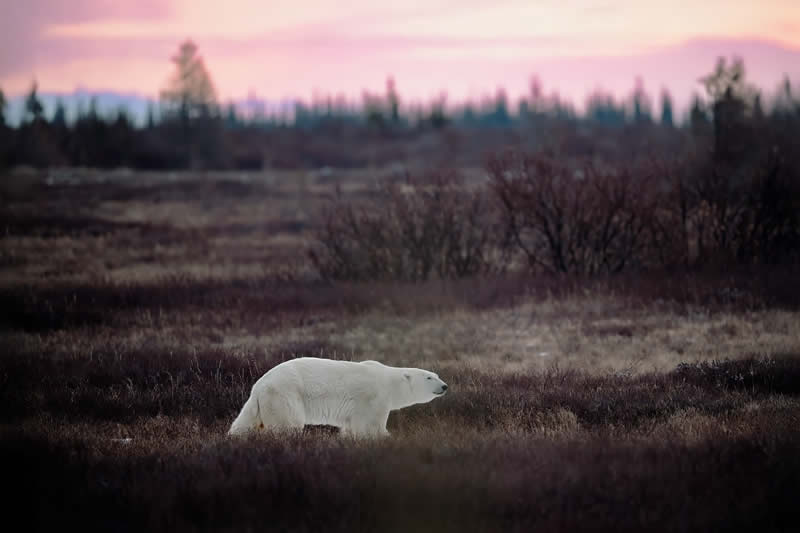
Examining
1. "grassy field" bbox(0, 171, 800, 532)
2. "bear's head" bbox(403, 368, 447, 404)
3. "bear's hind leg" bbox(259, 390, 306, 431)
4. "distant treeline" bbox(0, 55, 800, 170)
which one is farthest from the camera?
"distant treeline" bbox(0, 55, 800, 170)

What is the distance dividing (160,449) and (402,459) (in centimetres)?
232

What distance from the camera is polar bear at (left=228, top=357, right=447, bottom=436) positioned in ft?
21.5

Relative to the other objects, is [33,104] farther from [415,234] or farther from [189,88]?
[415,234]

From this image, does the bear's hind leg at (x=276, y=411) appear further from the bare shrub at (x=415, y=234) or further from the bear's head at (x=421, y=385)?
the bare shrub at (x=415, y=234)

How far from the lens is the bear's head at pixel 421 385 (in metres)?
7.22

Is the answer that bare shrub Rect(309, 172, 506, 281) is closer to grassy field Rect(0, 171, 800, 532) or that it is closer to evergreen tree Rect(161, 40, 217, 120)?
grassy field Rect(0, 171, 800, 532)

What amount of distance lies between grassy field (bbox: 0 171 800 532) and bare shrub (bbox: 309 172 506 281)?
119 cm

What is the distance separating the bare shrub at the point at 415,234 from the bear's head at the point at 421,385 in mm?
10867

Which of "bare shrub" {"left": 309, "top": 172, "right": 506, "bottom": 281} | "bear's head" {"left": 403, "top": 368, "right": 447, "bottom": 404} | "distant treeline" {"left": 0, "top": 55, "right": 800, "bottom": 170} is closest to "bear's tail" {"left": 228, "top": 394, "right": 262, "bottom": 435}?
"bear's head" {"left": 403, "top": 368, "right": 447, "bottom": 404}

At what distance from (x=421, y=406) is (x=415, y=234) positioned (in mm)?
10437

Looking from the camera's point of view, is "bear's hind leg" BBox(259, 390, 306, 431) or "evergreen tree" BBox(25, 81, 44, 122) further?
"evergreen tree" BBox(25, 81, 44, 122)

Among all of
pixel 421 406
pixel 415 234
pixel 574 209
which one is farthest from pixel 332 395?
pixel 574 209

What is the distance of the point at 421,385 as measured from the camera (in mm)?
7258

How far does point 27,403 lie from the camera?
27.8 ft
